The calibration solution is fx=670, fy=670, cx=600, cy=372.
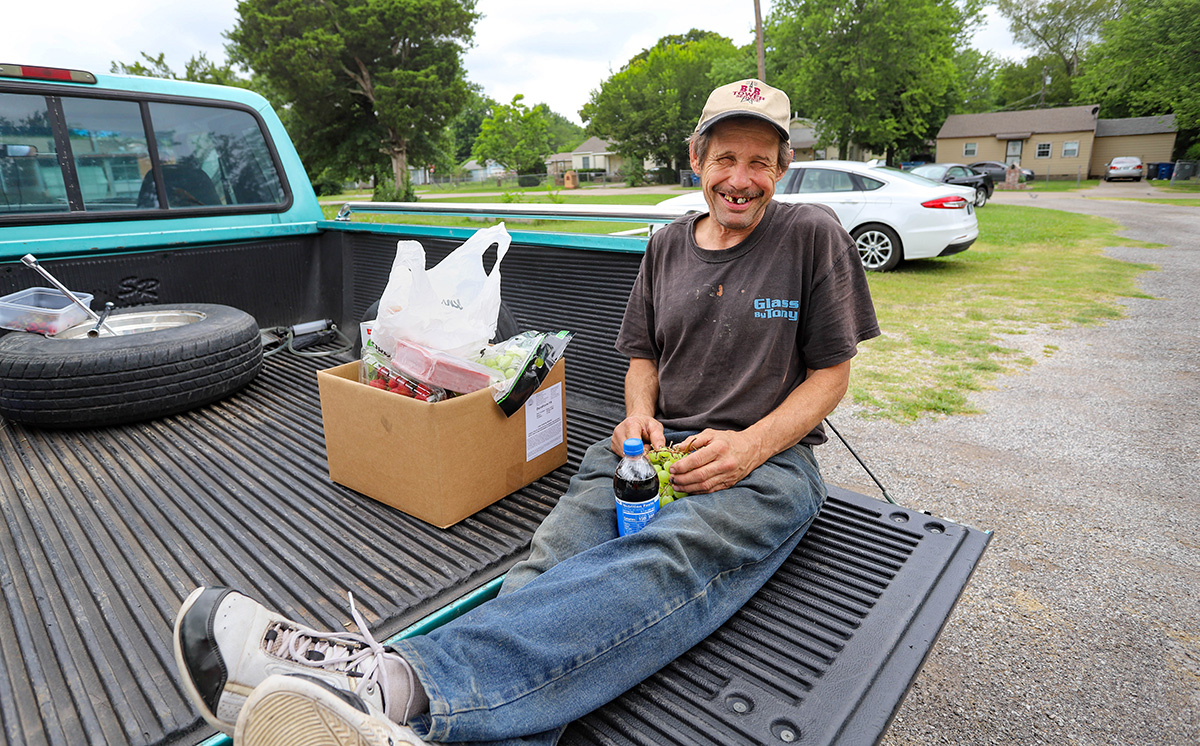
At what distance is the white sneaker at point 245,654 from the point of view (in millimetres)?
1123

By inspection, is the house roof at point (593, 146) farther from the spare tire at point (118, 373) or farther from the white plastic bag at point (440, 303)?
the white plastic bag at point (440, 303)

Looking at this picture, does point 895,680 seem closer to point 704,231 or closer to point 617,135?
point 704,231

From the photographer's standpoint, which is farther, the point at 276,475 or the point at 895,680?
the point at 276,475

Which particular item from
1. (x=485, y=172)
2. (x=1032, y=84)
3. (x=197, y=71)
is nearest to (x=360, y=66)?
(x=197, y=71)

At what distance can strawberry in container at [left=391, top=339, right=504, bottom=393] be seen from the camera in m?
1.82

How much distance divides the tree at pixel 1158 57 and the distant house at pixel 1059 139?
8.50 meters

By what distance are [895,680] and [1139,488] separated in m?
2.88

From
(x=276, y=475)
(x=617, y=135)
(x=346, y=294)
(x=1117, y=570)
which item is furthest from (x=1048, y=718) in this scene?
(x=617, y=135)

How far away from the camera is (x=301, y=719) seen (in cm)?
104

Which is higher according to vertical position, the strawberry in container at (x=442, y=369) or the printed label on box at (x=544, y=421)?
the strawberry in container at (x=442, y=369)

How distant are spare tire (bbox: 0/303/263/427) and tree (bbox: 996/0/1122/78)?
217 ft

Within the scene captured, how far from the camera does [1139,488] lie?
3.26m

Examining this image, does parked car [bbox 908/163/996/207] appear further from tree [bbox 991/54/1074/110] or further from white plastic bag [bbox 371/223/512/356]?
tree [bbox 991/54/1074/110]

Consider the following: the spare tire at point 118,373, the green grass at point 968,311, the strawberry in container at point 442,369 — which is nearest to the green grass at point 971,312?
the green grass at point 968,311
